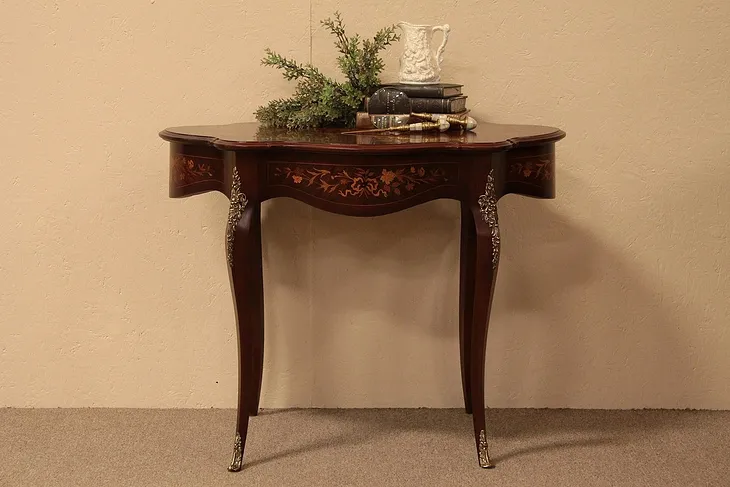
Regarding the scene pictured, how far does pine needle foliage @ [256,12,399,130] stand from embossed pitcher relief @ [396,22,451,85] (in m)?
0.08

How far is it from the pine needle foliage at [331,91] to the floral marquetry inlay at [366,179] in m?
0.28

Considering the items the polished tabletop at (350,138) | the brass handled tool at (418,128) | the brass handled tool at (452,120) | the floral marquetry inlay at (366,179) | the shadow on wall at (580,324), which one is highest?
the brass handled tool at (452,120)

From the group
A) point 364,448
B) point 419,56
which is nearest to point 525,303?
point 364,448

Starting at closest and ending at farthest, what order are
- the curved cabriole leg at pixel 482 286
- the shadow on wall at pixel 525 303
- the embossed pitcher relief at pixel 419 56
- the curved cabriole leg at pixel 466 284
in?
the curved cabriole leg at pixel 482 286
the embossed pitcher relief at pixel 419 56
the curved cabriole leg at pixel 466 284
the shadow on wall at pixel 525 303

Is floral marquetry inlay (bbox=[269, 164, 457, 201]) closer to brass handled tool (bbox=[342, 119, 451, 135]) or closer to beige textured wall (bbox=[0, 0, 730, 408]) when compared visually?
brass handled tool (bbox=[342, 119, 451, 135])

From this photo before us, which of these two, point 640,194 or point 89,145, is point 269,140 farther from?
point 640,194

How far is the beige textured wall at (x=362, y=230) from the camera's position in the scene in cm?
266

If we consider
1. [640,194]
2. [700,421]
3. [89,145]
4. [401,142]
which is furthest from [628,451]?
[89,145]

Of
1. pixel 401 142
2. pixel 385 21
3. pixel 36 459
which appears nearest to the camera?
pixel 401 142

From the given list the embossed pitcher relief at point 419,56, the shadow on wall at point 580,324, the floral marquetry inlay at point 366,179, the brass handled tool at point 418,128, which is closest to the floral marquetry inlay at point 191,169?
the floral marquetry inlay at point 366,179

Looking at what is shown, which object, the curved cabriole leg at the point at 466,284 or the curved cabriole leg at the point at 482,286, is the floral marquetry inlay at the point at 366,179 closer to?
the curved cabriole leg at the point at 482,286

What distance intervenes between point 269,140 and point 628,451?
128 centimetres

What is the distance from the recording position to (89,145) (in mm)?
2711

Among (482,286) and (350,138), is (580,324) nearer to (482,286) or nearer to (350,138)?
(482,286)
